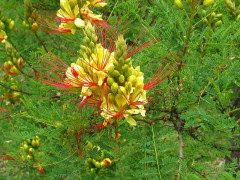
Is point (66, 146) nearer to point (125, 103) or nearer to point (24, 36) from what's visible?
point (125, 103)

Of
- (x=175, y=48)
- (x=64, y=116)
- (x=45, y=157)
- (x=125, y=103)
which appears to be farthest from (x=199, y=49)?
(x=45, y=157)

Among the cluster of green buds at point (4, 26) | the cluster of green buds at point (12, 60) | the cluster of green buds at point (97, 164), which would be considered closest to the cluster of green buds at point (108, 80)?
the cluster of green buds at point (97, 164)

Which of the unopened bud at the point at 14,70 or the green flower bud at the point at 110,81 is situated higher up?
the unopened bud at the point at 14,70

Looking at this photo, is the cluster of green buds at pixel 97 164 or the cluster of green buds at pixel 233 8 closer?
the cluster of green buds at pixel 97 164

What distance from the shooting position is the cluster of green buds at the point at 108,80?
144cm

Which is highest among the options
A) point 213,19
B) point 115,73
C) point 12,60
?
point 12,60

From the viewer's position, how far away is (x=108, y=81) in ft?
4.75

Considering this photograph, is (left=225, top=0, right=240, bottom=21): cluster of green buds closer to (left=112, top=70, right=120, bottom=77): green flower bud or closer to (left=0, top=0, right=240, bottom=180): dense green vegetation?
(left=0, top=0, right=240, bottom=180): dense green vegetation

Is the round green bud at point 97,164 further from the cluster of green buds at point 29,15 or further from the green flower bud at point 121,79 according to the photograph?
the cluster of green buds at point 29,15

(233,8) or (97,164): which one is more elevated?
(233,8)

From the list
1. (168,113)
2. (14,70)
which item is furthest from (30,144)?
(168,113)

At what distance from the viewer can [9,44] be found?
291cm

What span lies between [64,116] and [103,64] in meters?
0.40

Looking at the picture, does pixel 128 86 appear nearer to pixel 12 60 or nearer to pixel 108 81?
pixel 108 81
